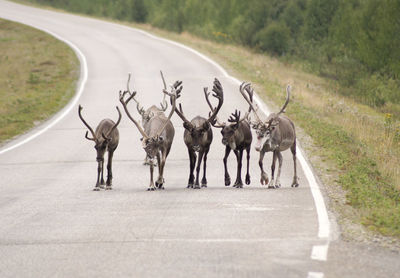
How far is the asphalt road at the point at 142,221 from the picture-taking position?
902 cm

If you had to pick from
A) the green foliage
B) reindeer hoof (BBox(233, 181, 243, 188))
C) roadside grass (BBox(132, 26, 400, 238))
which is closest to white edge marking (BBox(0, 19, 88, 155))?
roadside grass (BBox(132, 26, 400, 238))

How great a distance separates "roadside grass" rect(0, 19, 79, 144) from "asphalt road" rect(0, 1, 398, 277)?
4811mm

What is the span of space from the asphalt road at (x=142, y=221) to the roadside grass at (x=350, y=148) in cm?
82

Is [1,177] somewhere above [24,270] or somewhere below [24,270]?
below

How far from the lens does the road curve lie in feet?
29.8

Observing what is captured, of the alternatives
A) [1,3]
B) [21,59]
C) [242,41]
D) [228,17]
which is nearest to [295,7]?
[242,41]

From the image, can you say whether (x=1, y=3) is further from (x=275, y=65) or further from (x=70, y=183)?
(x=70, y=183)

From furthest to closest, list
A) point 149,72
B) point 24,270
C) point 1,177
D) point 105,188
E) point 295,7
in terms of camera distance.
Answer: point 295,7
point 149,72
point 1,177
point 105,188
point 24,270

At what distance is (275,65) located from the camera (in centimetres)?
4812

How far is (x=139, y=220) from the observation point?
38.2 feet

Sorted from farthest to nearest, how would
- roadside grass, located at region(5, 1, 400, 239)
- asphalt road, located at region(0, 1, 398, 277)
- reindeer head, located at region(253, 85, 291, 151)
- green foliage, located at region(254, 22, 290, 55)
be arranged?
green foliage, located at region(254, 22, 290, 55) < reindeer head, located at region(253, 85, 291, 151) < roadside grass, located at region(5, 1, 400, 239) < asphalt road, located at region(0, 1, 398, 277)

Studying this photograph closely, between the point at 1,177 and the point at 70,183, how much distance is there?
2.30 m

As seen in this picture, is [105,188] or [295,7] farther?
[295,7]

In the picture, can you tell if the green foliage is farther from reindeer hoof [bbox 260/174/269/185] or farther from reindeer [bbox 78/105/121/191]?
reindeer hoof [bbox 260/174/269/185]
